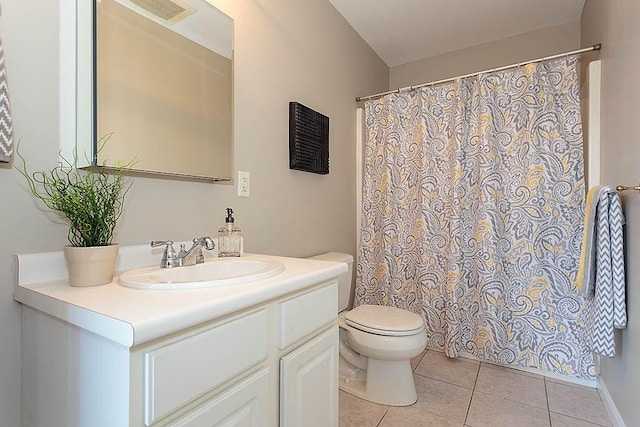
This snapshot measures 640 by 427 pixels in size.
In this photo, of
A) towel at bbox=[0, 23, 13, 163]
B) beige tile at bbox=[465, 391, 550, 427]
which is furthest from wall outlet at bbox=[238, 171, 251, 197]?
beige tile at bbox=[465, 391, 550, 427]

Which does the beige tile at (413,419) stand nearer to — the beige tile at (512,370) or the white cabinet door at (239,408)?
the beige tile at (512,370)

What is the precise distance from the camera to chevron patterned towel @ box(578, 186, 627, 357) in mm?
1420

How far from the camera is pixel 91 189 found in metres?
0.91

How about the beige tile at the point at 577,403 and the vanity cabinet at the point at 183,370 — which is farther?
the beige tile at the point at 577,403

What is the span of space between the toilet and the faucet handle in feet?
3.44

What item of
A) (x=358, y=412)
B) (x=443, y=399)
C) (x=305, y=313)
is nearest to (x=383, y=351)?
(x=358, y=412)

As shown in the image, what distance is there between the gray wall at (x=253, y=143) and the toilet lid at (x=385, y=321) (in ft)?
1.59

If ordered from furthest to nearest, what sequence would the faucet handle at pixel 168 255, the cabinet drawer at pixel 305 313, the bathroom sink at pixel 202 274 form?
the faucet handle at pixel 168 255
the cabinet drawer at pixel 305 313
the bathroom sink at pixel 202 274

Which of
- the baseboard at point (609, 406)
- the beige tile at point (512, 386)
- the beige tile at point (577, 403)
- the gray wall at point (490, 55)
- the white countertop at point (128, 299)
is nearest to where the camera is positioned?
the white countertop at point (128, 299)

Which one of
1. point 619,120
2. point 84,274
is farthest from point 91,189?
point 619,120

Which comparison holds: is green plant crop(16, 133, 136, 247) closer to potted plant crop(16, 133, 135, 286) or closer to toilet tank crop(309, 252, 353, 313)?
potted plant crop(16, 133, 135, 286)

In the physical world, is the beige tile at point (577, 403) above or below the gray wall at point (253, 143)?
below

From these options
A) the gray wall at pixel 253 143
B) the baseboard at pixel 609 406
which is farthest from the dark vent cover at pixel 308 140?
the baseboard at pixel 609 406

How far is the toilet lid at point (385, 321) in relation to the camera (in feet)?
5.43
